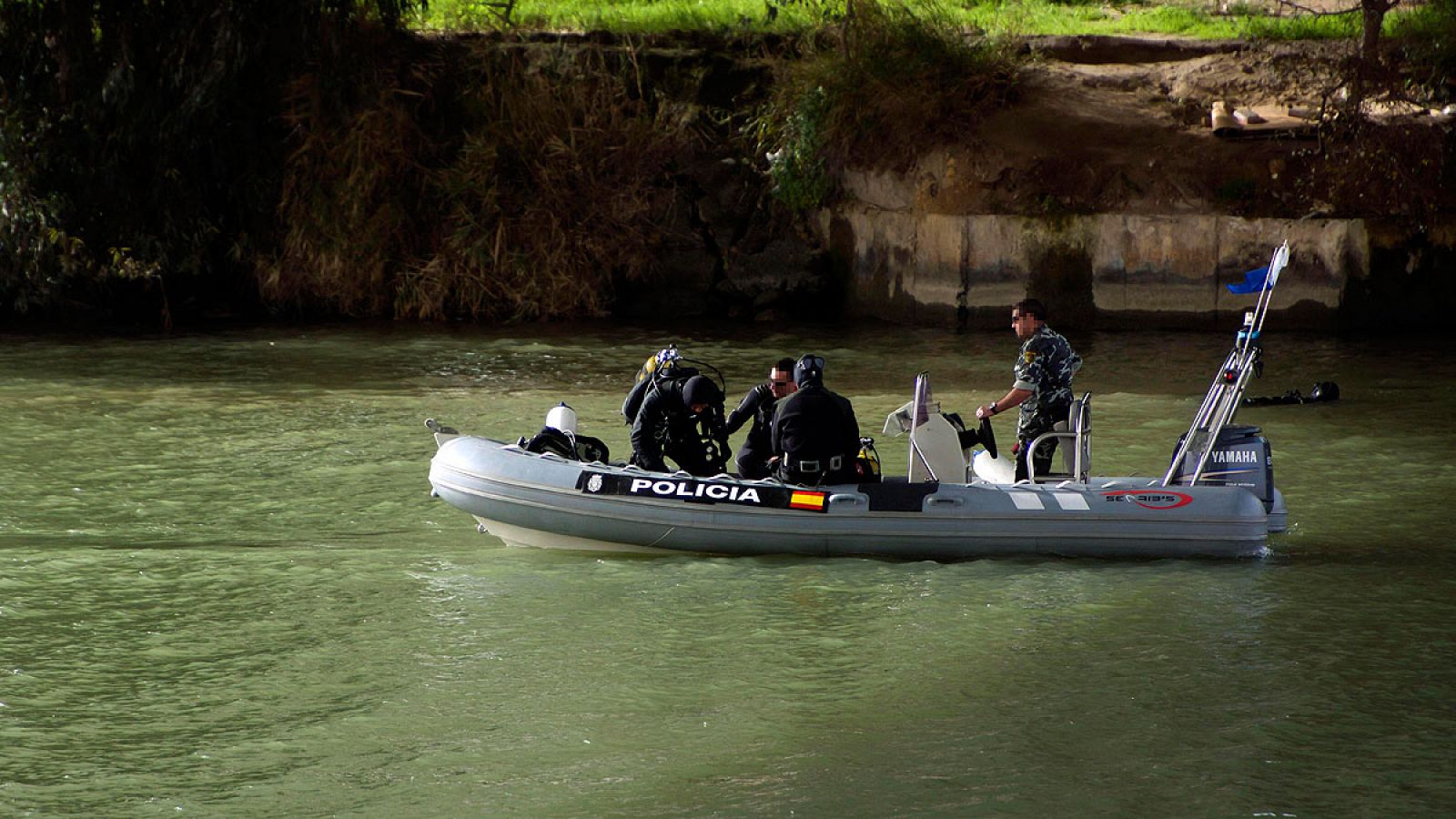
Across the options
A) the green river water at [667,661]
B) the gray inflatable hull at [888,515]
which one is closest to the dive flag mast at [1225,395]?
the gray inflatable hull at [888,515]

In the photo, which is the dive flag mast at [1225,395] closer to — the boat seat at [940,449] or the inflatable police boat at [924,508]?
the inflatable police boat at [924,508]

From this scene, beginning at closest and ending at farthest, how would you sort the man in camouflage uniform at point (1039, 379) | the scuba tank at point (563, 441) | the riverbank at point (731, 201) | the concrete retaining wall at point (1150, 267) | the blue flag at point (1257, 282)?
the blue flag at point (1257, 282) < the scuba tank at point (563, 441) < the man in camouflage uniform at point (1039, 379) < the concrete retaining wall at point (1150, 267) < the riverbank at point (731, 201)

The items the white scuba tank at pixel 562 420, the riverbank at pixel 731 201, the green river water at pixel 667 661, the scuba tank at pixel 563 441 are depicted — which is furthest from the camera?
the riverbank at pixel 731 201

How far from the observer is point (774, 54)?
2016 cm

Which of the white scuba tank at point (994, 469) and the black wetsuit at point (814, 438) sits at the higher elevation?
the black wetsuit at point (814, 438)

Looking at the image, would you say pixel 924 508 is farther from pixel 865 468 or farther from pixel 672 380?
pixel 672 380

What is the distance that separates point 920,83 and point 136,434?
9.49 m

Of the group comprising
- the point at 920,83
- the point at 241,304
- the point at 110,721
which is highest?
the point at 920,83

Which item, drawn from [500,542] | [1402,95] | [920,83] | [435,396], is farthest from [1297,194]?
[500,542]

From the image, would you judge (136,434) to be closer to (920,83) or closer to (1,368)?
(1,368)

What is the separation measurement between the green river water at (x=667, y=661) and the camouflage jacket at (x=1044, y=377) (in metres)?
1.36

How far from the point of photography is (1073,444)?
31.4ft

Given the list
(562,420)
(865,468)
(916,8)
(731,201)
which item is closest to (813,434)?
(865,468)

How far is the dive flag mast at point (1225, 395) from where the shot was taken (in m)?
8.46
